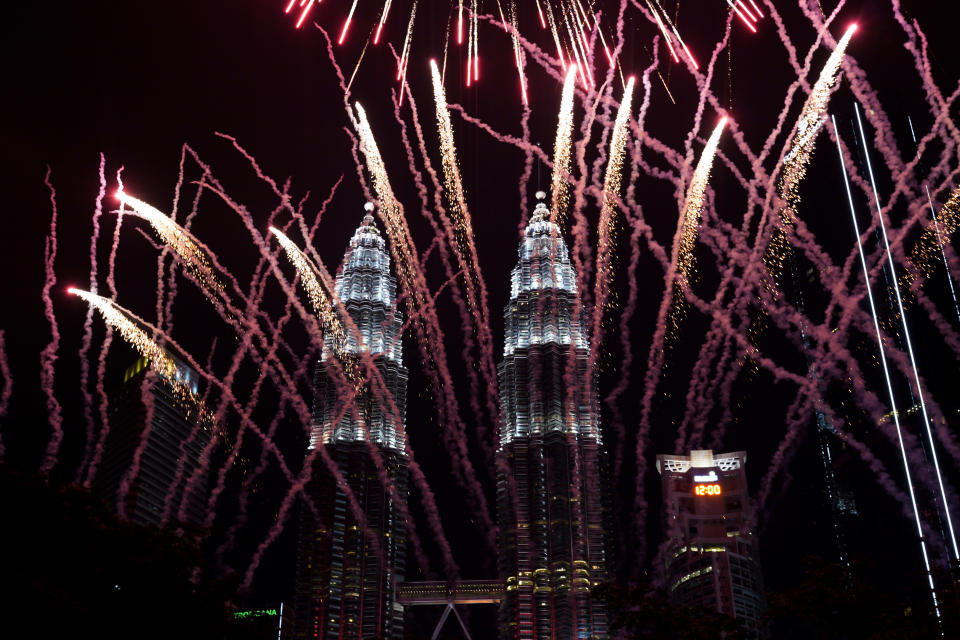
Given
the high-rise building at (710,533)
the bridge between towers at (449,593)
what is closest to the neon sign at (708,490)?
the high-rise building at (710,533)

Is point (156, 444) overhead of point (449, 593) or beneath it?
overhead

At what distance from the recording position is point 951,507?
352 feet

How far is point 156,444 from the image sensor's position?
181 m

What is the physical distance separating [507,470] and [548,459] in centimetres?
695

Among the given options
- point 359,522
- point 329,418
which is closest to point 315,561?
point 359,522

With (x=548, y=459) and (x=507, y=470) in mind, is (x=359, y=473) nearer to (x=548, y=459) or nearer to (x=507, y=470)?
(x=507, y=470)

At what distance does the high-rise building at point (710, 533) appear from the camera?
14750 cm

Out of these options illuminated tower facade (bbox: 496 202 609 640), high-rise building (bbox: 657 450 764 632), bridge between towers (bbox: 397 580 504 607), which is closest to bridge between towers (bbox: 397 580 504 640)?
bridge between towers (bbox: 397 580 504 607)

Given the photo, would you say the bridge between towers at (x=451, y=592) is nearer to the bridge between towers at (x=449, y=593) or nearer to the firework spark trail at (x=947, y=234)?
the bridge between towers at (x=449, y=593)

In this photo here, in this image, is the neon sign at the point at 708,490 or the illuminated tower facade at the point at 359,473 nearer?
the illuminated tower facade at the point at 359,473

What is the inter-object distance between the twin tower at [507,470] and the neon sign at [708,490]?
19714 mm

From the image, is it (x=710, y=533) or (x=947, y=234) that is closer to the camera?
(x=947, y=234)

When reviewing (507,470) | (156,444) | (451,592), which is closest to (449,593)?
(451,592)

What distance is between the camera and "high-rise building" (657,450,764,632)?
484 feet
